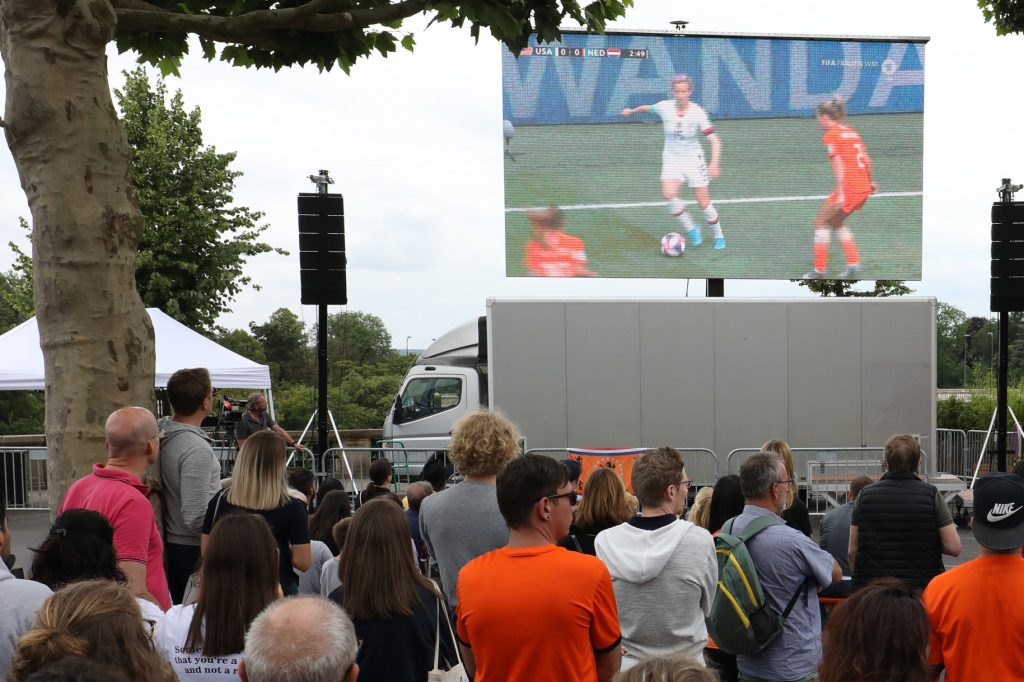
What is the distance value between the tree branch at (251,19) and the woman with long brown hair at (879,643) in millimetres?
4448

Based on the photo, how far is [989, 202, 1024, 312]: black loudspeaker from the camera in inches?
575

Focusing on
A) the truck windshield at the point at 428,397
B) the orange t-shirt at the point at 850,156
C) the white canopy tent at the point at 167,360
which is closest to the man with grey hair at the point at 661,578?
the white canopy tent at the point at 167,360

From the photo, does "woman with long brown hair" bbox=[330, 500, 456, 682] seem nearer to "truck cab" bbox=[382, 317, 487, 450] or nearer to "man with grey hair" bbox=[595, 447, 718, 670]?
"man with grey hair" bbox=[595, 447, 718, 670]

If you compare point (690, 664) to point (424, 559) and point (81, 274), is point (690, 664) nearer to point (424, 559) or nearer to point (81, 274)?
point (81, 274)

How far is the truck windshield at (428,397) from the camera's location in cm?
1731

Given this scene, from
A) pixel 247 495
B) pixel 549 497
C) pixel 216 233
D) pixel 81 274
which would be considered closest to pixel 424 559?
pixel 247 495

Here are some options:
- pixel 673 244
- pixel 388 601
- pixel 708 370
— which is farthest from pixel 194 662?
pixel 673 244

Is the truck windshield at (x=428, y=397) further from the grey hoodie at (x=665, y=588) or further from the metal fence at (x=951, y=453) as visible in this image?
the grey hoodie at (x=665, y=588)

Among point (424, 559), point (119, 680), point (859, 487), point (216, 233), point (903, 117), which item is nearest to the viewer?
point (119, 680)

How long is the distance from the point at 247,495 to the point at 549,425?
10.5 metres

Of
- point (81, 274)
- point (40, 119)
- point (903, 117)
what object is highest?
point (903, 117)

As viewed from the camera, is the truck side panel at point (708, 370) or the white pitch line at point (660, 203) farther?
the white pitch line at point (660, 203)

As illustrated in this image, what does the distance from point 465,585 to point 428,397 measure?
1414 centimetres

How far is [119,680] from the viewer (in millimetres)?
2021
